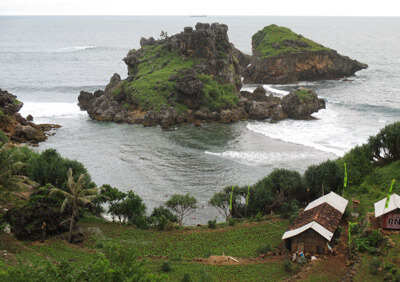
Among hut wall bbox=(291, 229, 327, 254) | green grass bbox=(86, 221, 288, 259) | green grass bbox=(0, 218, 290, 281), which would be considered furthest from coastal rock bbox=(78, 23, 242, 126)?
hut wall bbox=(291, 229, 327, 254)

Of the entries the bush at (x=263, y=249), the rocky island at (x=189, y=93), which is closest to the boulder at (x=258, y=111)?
the rocky island at (x=189, y=93)

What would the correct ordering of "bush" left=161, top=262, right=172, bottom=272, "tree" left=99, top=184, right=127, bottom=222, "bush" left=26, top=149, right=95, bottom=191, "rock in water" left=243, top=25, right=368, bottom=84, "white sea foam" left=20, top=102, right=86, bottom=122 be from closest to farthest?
1. "bush" left=161, top=262, right=172, bottom=272
2. "tree" left=99, top=184, right=127, bottom=222
3. "bush" left=26, top=149, right=95, bottom=191
4. "white sea foam" left=20, top=102, right=86, bottom=122
5. "rock in water" left=243, top=25, right=368, bottom=84

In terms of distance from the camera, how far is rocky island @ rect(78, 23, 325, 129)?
9962cm

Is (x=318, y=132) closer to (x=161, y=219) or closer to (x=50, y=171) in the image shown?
(x=161, y=219)

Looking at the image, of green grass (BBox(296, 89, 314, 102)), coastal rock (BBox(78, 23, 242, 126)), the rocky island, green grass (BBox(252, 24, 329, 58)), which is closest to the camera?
the rocky island

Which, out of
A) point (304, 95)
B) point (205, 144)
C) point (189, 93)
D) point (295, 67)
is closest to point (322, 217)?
point (205, 144)

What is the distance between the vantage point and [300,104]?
99500 mm

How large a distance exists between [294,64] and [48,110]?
80.2 metres

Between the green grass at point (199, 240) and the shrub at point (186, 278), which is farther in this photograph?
the green grass at point (199, 240)

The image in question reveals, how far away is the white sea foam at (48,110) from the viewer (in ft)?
346

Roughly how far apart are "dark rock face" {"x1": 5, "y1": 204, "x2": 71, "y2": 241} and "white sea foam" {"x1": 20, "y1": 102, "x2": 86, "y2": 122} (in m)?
63.6

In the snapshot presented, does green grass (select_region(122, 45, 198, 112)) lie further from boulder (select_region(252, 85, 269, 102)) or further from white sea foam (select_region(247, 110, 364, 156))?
white sea foam (select_region(247, 110, 364, 156))

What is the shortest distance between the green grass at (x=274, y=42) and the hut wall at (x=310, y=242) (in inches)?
4302

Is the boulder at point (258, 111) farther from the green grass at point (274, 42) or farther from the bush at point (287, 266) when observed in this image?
the bush at point (287, 266)
